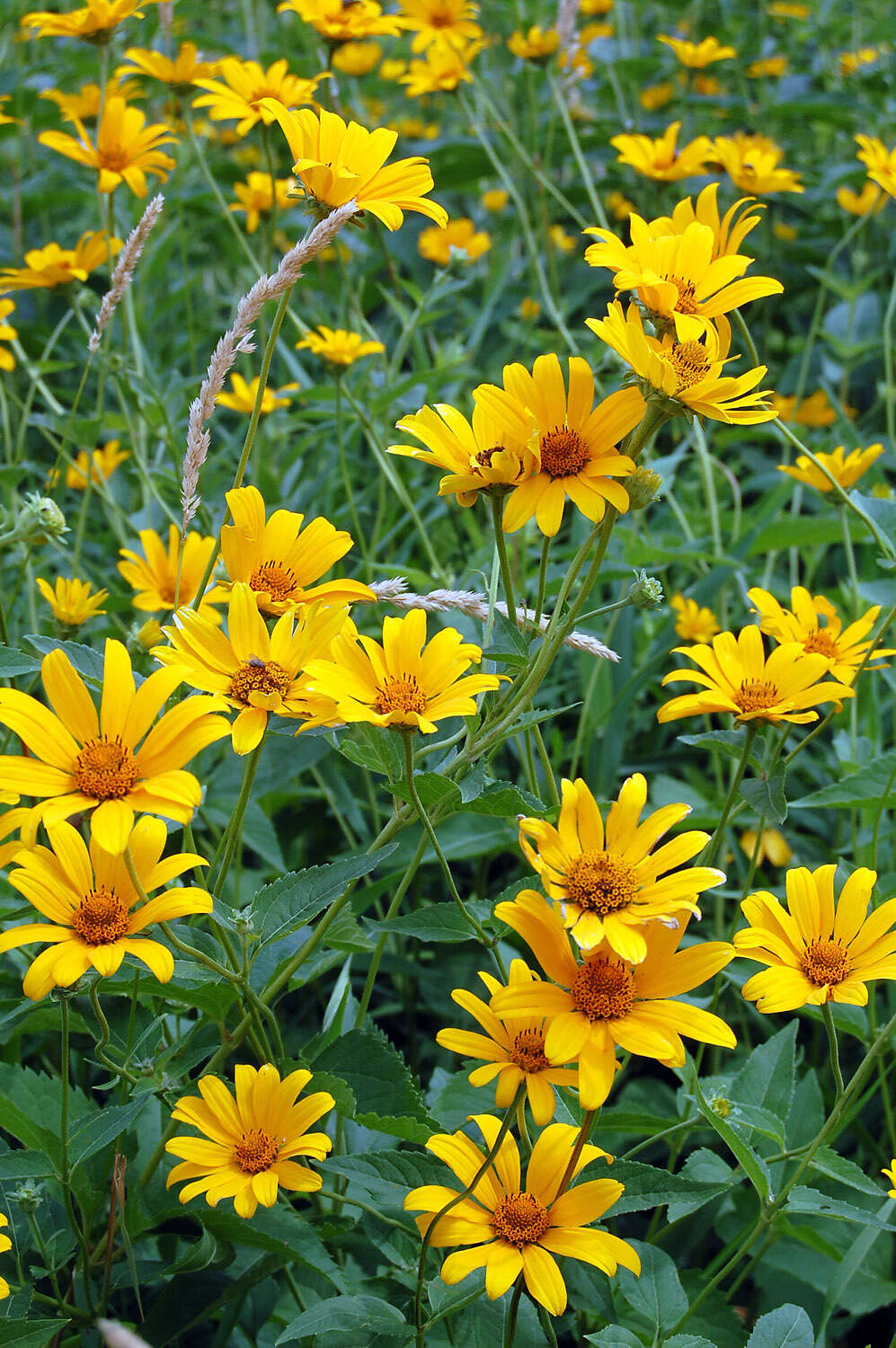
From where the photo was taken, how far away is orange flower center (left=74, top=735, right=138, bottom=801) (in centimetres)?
78

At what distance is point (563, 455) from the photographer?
905 mm

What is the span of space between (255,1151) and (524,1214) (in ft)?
0.69

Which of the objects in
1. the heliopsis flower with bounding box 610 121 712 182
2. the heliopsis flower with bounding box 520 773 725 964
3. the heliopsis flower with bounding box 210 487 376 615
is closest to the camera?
the heliopsis flower with bounding box 520 773 725 964

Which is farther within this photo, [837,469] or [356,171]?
[837,469]

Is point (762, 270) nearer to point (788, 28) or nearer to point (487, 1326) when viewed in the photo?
point (788, 28)

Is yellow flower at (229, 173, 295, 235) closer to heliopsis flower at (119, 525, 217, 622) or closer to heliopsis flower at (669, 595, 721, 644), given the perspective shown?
heliopsis flower at (119, 525, 217, 622)

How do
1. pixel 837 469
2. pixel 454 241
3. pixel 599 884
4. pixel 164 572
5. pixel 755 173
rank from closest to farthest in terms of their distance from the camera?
pixel 599 884
pixel 164 572
pixel 837 469
pixel 755 173
pixel 454 241

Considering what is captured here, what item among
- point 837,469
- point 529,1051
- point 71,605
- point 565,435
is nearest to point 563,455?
point 565,435

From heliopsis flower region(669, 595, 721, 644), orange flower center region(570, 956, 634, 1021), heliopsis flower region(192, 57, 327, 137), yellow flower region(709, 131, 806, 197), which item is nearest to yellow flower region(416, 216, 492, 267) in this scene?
yellow flower region(709, 131, 806, 197)

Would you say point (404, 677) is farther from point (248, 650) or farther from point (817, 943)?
point (817, 943)

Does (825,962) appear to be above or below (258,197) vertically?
below

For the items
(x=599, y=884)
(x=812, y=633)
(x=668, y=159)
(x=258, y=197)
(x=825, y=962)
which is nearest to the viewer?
(x=599, y=884)

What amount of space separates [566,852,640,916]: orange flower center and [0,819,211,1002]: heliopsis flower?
Answer: 0.23 metres

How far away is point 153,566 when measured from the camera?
141 centimetres
